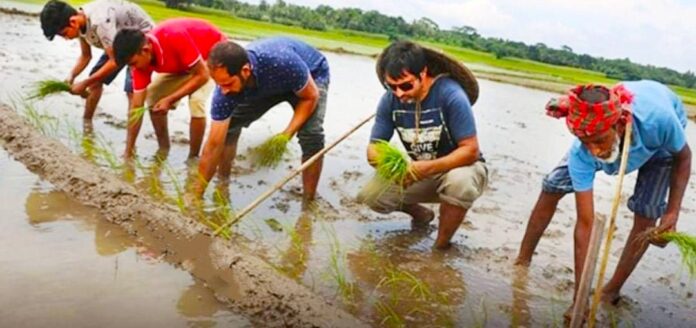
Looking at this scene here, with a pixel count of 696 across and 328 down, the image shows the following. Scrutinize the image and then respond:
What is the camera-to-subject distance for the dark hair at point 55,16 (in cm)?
478

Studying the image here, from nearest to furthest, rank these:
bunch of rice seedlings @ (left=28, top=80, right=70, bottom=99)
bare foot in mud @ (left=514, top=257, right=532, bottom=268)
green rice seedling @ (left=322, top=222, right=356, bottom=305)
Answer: green rice seedling @ (left=322, top=222, right=356, bottom=305), bare foot in mud @ (left=514, top=257, right=532, bottom=268), bunch of rice seedlings @ (left=28, top=80, right=70, bottom=99)

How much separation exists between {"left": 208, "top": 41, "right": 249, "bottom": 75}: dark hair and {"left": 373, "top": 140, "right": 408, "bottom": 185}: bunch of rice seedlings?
0.98 m

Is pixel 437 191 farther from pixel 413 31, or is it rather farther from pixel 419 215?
pixel 413 31

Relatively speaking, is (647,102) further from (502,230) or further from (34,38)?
(34,38)

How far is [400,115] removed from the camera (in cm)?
385

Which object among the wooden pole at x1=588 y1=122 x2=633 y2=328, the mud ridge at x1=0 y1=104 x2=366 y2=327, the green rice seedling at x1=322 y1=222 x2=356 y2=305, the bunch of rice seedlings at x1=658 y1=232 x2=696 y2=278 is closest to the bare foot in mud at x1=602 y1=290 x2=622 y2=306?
the bunch of rice seedlings at x1=658 y1=232 x2=696 y2=278

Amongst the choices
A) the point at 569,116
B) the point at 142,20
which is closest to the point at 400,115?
the point at 569,116

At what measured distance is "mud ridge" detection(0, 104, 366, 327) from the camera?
2.86m

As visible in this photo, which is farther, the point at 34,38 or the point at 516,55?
the point at 516,55

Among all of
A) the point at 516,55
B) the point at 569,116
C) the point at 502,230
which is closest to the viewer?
the point at 569,116

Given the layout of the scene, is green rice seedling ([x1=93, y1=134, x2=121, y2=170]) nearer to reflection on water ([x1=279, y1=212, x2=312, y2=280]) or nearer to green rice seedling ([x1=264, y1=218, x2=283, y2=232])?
green rice seedling ([x1=264, y1=218, x2=283, y2=232])

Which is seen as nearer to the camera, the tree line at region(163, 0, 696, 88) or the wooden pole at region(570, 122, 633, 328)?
the wooden pole at region(570, 122, 633, 328)

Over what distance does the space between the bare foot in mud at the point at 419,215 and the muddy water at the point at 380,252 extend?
0.10 meters

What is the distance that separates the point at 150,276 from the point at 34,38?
11.6 m
